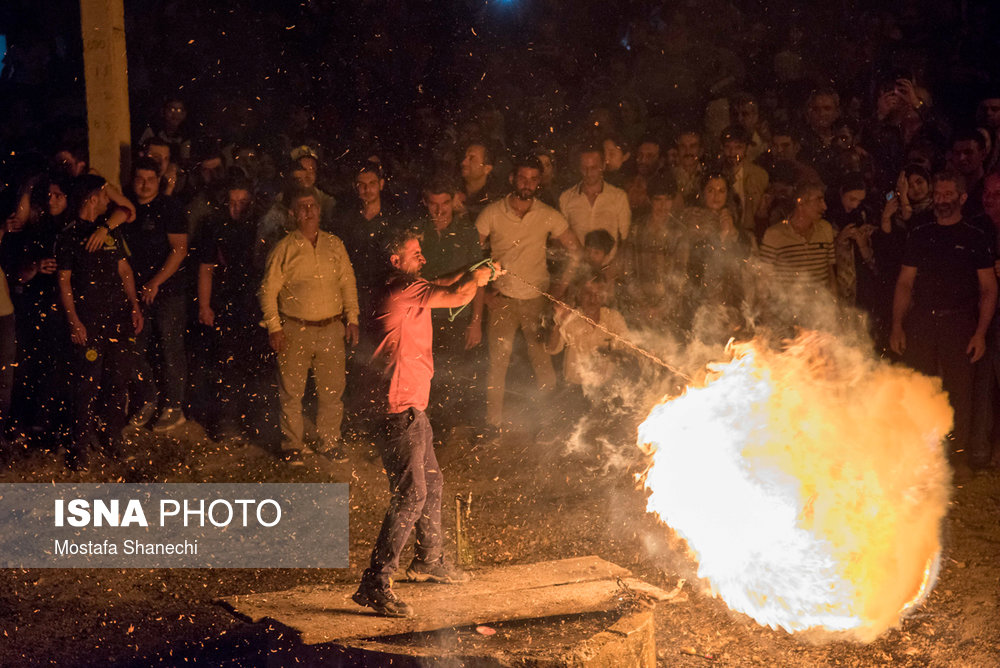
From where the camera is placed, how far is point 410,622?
17.5 ft

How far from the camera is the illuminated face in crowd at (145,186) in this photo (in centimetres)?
857

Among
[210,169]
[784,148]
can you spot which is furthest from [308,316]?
[784,148]

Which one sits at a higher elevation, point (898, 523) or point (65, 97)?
point (65, 97)

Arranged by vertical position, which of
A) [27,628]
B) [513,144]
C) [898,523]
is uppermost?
[513,144]

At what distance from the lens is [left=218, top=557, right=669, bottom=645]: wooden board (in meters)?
5.27

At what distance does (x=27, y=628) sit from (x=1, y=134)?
19.3 ft

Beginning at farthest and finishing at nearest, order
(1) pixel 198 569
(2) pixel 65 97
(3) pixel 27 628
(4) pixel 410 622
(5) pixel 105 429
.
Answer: (2) pixel 65 97 < (5) pixel 105 429 < (1) pixel 198 569 < (3) pixel 27 628 < (4) pixel 410 622

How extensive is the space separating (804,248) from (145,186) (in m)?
5.25

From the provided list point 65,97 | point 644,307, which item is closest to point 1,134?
point 65,97

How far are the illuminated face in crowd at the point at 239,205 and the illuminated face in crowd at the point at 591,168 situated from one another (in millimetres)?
2748

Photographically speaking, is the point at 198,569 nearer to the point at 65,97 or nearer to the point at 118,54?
the point at 118,54

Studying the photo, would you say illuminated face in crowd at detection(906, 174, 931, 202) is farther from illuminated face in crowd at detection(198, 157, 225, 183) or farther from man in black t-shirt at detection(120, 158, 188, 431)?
man in black t-shirt at detection(120, 158, 188, 431)

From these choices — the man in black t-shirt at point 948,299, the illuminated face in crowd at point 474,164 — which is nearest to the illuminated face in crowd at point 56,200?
the illuminated face in crowd at point 474,164

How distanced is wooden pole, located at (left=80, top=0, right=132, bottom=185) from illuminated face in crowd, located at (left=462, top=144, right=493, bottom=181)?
2.96 metres
